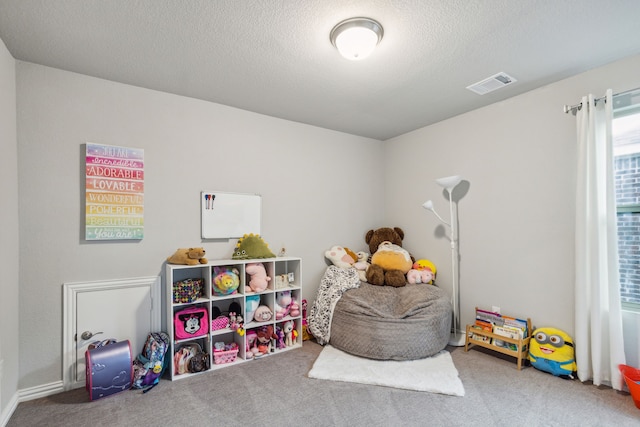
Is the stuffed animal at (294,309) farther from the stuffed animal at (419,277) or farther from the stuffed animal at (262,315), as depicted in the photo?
the stuffed animal at (419,277)

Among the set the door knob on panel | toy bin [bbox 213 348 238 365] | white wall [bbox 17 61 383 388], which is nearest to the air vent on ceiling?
white wall [bbox 17 61 383 388]

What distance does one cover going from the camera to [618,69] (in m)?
2.21

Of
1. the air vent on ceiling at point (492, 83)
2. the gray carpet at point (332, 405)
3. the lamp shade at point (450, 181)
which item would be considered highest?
the air vent on ceiling at point (492, 83)

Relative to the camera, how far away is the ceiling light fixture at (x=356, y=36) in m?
1.73

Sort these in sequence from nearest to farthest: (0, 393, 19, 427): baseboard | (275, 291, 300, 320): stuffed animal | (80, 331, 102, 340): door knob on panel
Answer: (0, 393, 19, 427): baseboard, (80, 331, 102, 340): door knob on panel, (275, 291, 300, 320): stuffed animal

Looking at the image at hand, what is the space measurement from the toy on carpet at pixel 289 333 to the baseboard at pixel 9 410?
1.93m

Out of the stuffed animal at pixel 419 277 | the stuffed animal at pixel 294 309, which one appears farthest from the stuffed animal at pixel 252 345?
the stuffed animal at pixel 419 277

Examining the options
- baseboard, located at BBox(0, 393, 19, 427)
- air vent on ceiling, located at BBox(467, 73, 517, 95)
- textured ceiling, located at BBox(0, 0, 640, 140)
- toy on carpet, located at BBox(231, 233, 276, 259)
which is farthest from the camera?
toy on carpet, located at BBox(231, 233, 276, 259)

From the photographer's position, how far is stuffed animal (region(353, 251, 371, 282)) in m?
3.44

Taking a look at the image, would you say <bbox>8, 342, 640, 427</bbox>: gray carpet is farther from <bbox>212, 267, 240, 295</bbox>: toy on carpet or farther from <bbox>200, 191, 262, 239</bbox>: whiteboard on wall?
<bbox>200, 191, 262, 239</bbox>: whiteboard on wall

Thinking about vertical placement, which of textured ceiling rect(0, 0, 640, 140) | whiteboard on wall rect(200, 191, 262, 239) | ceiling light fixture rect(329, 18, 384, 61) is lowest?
whiteboard on wall rect(200, 191, 262, 239)

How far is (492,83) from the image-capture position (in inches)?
99.0

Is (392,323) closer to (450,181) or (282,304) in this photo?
(282,304)

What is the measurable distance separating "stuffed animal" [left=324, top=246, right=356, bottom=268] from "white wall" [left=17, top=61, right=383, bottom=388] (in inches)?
4.3
